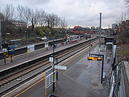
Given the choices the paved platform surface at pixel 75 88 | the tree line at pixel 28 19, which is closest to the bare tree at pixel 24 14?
the tree line at pixel 28 19

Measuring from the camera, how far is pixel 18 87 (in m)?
12.2

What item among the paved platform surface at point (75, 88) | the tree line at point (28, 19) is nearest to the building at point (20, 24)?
the tree line at point (28, 19)

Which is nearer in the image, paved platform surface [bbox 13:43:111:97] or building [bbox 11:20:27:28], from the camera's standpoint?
paved platform surface [bbox 13:43:111:97]

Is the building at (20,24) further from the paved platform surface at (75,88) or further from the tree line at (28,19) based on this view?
the paved platform surface at (75,88)

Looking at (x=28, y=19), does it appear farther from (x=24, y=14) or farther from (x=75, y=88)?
(x=75, y=88)

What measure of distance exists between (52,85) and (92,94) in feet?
10.8

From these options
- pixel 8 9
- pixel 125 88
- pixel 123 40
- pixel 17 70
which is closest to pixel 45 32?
pixel 8 9

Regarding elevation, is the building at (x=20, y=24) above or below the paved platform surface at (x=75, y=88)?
above

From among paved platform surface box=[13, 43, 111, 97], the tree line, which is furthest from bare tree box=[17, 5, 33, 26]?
paved platform surface box=[13, 43, 111, 97]

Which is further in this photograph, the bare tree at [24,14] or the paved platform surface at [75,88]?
the bare tree at [24,14]

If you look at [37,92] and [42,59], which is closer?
[37,92]

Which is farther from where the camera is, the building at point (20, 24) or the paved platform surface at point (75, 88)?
the building at point (20, 24)

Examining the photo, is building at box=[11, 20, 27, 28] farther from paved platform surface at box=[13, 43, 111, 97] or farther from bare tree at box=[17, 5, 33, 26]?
paved platform surface at box=[13, 43, 111, 97]

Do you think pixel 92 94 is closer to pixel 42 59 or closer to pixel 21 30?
pixel 42 59
